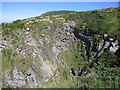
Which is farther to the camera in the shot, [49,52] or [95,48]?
[49,52]

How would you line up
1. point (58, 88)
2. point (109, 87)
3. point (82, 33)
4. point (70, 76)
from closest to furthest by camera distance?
point (109, 87) → point (58, 88) → point (70, 76) → point (82, 33)

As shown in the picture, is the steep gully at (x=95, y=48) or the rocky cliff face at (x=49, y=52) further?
the steep gully at (x=95, y=48)

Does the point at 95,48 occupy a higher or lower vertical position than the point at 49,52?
higher

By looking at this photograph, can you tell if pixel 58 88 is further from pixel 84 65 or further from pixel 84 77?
pixel 84 65

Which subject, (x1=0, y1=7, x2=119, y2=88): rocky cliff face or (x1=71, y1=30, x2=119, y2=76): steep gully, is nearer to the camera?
(x1=0, y1=7, x2=119, y2=88): rocky cliff face

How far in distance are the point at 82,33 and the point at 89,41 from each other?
265 cm

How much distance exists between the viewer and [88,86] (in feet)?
59.7

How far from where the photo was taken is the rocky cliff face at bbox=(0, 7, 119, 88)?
65.0ft

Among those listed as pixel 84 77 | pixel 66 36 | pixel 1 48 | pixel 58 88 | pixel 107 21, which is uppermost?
pixel 107 21

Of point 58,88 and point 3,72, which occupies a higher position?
point 3,72

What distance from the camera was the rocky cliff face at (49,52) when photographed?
19812mm

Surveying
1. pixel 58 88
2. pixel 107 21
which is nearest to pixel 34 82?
pixel 58 88

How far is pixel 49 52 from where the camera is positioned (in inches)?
917

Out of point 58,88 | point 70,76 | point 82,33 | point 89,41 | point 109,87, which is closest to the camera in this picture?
point 109,87
